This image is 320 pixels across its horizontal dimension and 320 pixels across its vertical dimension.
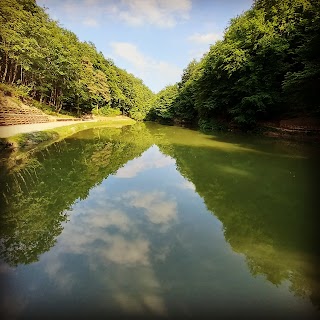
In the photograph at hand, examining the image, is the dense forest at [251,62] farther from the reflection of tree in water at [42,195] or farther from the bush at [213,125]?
the reflection of tree in water at [42,195]

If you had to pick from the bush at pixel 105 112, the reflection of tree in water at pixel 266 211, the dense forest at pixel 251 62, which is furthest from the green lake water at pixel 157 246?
the bush at pixel 105 112

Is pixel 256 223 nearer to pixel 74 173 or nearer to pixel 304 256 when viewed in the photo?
pixel 304 256

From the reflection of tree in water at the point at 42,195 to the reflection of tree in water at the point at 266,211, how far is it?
3602 mm

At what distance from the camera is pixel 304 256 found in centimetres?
504

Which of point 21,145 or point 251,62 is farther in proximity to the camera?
point 251,62

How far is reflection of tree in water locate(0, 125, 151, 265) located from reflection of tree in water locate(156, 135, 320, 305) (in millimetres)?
3602

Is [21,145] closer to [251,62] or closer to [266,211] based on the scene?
[266,211]

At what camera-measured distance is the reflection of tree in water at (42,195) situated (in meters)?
5.53

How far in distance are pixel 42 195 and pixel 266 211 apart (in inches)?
245

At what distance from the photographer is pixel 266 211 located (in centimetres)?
725

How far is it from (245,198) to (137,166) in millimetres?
6248

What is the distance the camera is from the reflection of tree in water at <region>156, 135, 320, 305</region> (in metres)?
4.70

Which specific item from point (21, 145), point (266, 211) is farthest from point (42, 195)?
point (21, 145)

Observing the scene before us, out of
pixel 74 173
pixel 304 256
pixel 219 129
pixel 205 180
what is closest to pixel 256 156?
pixel 205 180
